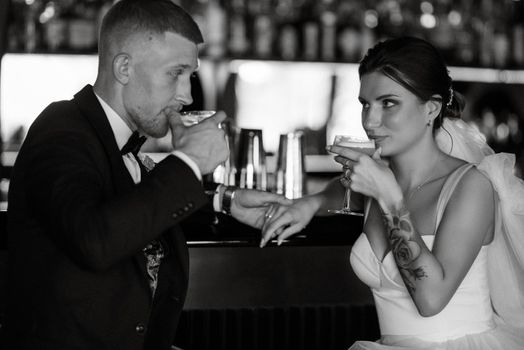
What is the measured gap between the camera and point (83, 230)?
1365 mm

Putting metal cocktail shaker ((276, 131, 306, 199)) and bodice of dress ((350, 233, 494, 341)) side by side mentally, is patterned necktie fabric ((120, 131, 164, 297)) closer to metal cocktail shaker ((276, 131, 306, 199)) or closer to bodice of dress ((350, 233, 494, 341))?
bodice of dress ((350, 233, 494, 341))

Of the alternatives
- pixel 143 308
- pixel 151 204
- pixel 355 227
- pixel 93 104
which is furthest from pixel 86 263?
pixel 355 227

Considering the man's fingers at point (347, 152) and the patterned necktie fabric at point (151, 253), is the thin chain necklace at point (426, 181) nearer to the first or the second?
the man's fingers at point (347, 152)

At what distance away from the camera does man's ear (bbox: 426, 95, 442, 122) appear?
81.7 inches

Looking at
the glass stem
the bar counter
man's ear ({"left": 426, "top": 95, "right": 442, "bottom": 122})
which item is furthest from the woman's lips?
the bar counter

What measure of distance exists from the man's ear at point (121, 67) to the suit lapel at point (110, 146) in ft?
0.30

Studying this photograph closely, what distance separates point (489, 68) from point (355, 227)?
103 inches

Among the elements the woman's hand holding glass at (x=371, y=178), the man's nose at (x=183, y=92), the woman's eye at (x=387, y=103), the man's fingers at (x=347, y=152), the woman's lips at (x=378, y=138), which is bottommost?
the woman's hand holding glass at (x=371, y=178)

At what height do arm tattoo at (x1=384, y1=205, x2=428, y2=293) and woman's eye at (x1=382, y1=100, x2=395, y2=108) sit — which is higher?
woman's eye at (x1=382, y1=100, x2=395, y2=108)

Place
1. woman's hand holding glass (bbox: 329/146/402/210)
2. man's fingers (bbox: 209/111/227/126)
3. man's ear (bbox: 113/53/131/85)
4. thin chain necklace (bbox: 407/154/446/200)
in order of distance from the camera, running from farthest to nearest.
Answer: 1. thin chain necklace (bbox: 407/154/446/200)
2. woman's hand holding glass (bbox: 329/146/402/210)
3. man's ear (bbox: 113/53/131/85)
4. man's fingers (bbox: 209/111/227/126)

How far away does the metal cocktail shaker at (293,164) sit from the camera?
9.45 feet

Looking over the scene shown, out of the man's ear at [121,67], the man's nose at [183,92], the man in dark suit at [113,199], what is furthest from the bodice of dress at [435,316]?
the man's ear at [121,67]

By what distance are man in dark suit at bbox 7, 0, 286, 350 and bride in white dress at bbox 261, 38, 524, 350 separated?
1.46ft

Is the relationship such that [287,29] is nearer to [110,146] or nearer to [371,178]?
[371,178]
